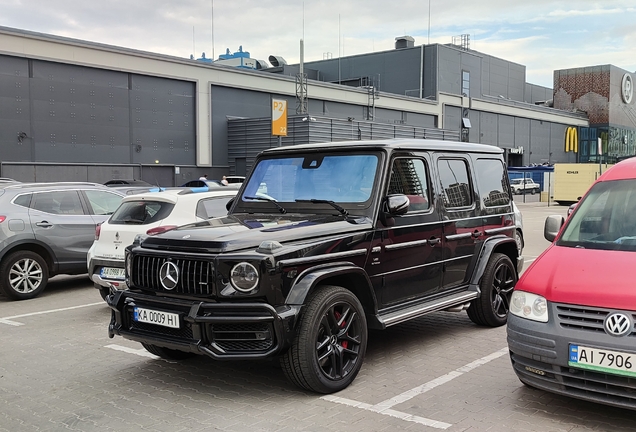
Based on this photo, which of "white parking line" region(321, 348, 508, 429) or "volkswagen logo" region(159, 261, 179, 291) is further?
"volkswagen logo" region(159, 261, 179, 291)

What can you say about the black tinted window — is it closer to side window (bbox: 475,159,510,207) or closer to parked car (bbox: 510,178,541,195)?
side window (bbox: 475,159,510,207)

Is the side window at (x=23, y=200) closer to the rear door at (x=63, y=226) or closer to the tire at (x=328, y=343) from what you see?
the rear door at (x=63, y=226)

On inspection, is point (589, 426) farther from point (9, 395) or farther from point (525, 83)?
point (525, 83)

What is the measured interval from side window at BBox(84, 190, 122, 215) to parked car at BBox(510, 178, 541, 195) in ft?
148

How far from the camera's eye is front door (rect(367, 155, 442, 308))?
555cm

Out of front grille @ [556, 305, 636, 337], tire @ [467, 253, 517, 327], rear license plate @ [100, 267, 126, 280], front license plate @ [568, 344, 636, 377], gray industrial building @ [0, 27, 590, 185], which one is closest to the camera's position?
front license plate @ [568, 344, 636, 377]

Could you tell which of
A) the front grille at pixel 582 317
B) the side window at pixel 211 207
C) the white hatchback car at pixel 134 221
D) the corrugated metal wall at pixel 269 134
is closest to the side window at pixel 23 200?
the white hatchback car at pixel 134 221

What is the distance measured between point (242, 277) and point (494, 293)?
12.0 ft

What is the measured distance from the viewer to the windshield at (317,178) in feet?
18.9

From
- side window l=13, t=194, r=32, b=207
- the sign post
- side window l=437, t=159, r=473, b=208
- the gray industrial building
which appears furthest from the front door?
the sign post

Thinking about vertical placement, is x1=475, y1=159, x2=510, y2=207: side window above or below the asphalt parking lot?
above

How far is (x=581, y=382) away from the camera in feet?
13.6

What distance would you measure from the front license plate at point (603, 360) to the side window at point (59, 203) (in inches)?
340

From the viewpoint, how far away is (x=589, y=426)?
4.28 m
